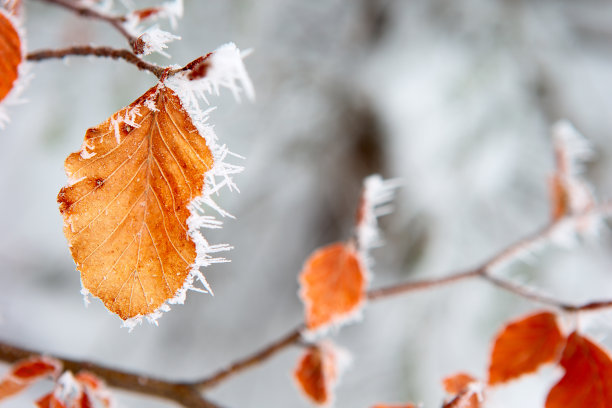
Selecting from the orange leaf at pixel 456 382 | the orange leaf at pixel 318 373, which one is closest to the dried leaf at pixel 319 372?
the orange leaf at pixel 318 373

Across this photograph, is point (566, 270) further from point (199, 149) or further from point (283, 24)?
point (199, 149)

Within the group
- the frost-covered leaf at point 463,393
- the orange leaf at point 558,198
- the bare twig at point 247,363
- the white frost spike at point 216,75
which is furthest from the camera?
the orange leaf at point 558,198

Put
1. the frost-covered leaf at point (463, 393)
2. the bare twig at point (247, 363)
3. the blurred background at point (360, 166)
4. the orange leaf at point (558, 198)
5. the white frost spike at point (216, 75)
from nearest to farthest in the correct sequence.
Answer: the white frost spike at point (216, 75) < the frost-covered leaf at point (463, 393) < the bare twig at point (247, 363) < the orange leaf at point (558, 198) < the blurred background at point (360, 166)

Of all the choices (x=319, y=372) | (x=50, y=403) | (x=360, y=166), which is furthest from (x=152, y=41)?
(x=360, y=166)

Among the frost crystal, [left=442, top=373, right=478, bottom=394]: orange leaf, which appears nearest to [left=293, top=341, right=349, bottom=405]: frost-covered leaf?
[left=442, top=373, right=478, bottom=394]: orange leaf

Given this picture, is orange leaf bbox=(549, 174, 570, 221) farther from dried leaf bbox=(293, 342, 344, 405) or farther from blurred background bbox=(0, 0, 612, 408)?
blurred background bbox=(0, 0, 612, 408)

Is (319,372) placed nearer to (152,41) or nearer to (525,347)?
(525,347)

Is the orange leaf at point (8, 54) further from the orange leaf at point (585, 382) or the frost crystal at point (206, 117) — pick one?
the orange leaf at point (585, 382)
